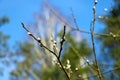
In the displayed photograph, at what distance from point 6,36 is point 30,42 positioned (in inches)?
258

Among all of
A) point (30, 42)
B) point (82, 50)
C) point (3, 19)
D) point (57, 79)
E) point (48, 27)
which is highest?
point (48, 27)

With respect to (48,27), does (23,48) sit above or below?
below

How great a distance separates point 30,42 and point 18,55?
3029 millimetres

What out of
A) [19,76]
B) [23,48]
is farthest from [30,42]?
[19,76]

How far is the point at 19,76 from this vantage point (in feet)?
82.0

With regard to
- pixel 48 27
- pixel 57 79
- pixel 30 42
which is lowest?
pixel 57 79

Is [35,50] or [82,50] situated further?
[35,50]

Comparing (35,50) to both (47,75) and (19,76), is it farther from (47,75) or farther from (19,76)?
(47,75)

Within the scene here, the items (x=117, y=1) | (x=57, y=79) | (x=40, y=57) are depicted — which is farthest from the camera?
(x=40, y=57)

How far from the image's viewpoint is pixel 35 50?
1022 inches

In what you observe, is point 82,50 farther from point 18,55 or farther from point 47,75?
point 18,55

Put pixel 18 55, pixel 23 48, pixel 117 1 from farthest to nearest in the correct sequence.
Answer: pixel 23 48 → pixel 18 55 → pixel 117 1

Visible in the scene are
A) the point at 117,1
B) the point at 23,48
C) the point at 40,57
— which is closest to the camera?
the point at 117,1

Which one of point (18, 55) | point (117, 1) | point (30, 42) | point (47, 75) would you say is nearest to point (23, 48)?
point (30, 42)
